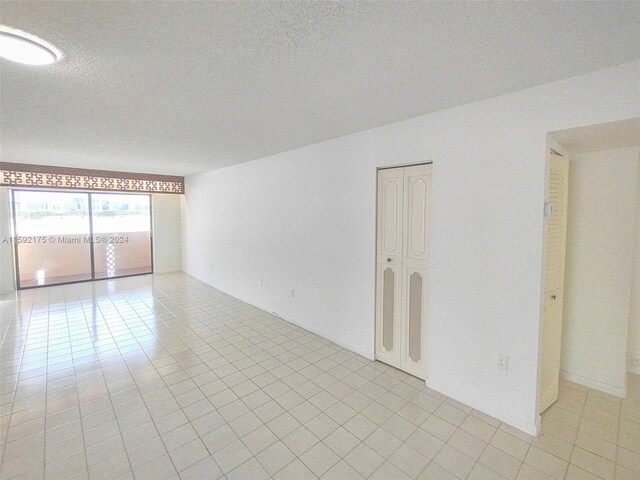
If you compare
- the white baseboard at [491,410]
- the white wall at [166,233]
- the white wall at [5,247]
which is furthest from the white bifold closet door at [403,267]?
the white wall at [5,247]

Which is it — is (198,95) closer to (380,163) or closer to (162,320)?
(380,163)

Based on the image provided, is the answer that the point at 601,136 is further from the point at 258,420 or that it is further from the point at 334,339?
the point at 258,420

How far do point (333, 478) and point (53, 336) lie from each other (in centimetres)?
393

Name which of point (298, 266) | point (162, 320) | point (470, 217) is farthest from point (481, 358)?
point (162, 320)

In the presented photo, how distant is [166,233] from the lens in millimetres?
7680

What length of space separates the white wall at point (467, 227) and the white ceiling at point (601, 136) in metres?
0.10

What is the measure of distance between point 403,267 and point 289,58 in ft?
6.70

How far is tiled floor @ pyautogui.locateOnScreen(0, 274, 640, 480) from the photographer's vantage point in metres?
1.84

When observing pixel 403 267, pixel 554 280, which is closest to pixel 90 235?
pixel 403 267

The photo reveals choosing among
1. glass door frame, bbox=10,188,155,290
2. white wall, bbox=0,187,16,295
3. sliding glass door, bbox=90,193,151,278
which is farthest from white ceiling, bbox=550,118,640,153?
white wall, bbox=0,187,16,295

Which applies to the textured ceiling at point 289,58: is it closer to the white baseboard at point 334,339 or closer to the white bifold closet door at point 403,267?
the white bifold closet door at point 403,267

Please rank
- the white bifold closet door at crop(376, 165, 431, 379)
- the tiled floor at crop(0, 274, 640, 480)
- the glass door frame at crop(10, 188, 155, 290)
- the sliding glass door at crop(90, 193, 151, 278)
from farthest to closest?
the sliding glass door at crop(90, 193, 151, 278) < the glass door frame at crop(10, 188, 155, 290) < the white bifold closet door at crop(376, 165, 431, 379) < the tiled floor at crop(0, 274, 640, 480)

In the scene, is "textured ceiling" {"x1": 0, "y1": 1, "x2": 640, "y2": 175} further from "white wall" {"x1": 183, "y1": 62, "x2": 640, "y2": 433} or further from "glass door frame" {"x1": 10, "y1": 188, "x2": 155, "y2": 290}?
"glass door frame" {"x1": 10, "y1": 188, "x2": 155, "y2": 290}

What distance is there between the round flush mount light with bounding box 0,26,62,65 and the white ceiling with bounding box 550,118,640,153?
9.70 feet
